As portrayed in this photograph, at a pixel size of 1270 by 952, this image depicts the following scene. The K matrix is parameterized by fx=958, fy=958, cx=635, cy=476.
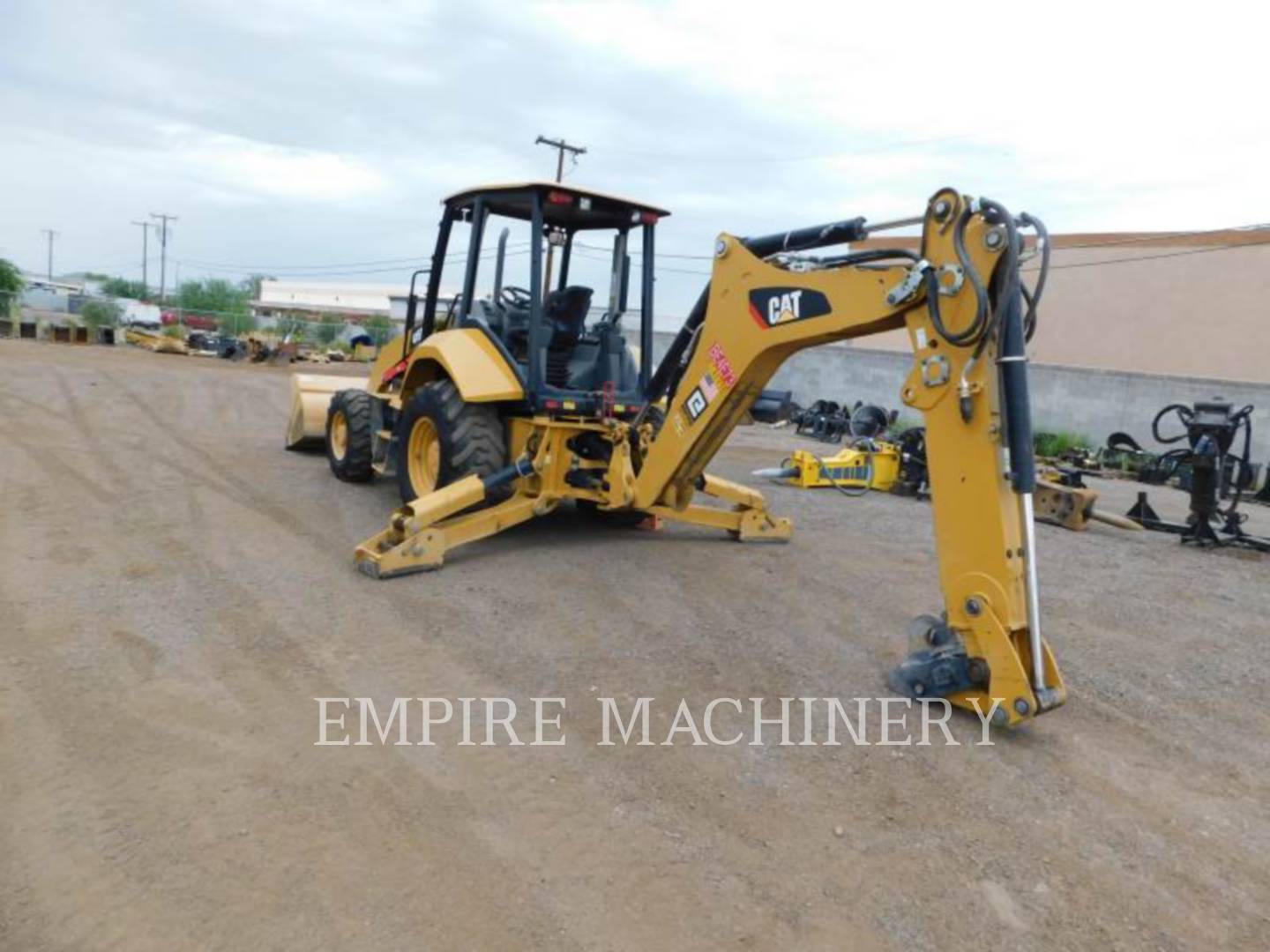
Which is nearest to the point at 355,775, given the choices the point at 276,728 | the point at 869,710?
the point at 276,728

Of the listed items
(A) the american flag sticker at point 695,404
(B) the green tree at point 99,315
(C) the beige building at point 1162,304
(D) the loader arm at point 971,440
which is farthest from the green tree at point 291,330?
(D) the loader arm at point 971,440

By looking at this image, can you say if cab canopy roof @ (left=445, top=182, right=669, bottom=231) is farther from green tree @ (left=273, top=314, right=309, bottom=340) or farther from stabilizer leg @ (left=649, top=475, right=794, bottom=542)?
green tree @ (left=273, top=314, right=309, bottom=340)

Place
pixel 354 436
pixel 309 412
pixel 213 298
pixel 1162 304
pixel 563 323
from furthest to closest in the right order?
1. pixel 213 298
2. pixel 1162 304
3. pixel 309 412
4. pixel 354 436
5. pixel 563 323

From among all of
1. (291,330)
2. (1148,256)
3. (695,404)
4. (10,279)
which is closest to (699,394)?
(695,404)

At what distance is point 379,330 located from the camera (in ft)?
138

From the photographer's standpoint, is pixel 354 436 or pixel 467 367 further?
pixel 354 436

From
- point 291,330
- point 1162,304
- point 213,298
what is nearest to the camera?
point 1162,304

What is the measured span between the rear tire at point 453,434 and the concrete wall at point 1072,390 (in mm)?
7796

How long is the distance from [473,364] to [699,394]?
1.73 meters

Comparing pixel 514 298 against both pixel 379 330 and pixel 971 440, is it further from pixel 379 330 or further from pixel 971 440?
pixel 379 330

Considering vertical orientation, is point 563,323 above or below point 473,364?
above

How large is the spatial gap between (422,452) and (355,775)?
3929mm

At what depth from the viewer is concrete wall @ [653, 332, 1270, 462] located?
16.0 meters

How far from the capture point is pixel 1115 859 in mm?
2936
